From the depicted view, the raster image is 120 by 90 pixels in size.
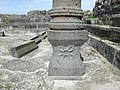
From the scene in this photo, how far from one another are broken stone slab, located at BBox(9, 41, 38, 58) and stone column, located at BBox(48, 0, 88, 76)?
1.63m

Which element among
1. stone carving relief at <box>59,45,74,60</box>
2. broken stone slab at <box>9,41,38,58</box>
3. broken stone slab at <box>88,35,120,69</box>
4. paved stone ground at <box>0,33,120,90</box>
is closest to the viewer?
paved stone ground at <box>0,33,120,90</box>

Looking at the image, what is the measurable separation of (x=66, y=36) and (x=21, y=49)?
2171mm

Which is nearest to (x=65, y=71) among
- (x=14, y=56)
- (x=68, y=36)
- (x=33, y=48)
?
(x=68, y=36)

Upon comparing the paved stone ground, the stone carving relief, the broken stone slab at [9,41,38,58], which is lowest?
the paved stone ground

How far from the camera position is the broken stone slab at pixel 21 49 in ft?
14.5

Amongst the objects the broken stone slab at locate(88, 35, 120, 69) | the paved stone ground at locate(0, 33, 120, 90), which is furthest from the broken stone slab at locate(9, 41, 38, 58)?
the broken stone slab at locate(88, 35, 120, 69)

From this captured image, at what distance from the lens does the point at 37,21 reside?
1639cm

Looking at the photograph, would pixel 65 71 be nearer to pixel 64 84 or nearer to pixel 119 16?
pixel 64 84

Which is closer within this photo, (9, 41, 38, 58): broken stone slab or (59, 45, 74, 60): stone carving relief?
(59, 45, 74, 60): stone carving relief

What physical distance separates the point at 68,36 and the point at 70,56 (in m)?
0.35

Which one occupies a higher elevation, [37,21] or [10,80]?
[37,21]

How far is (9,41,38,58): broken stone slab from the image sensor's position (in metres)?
4.42

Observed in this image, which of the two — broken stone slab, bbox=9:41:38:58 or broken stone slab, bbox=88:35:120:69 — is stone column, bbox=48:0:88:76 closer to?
broken stone slab, bbox=88:35:120:69

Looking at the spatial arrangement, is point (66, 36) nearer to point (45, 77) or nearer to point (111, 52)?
point (45, 77)
